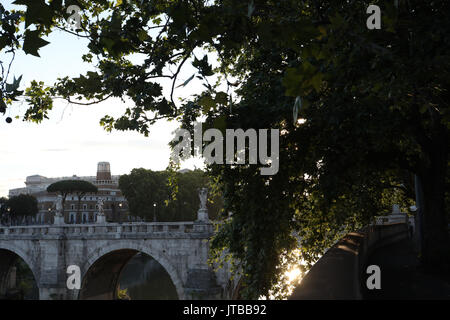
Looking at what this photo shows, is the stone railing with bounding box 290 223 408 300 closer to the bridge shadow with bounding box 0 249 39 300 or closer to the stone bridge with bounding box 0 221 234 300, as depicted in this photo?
the stone bridge with bounding box 0 221 234 300

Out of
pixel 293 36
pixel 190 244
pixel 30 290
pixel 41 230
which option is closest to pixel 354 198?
pixel 293 36

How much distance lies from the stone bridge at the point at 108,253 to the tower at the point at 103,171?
2762 inches

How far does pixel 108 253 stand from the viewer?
2614 centimetres

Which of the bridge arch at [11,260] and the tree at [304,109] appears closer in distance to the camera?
the tree at [304,109]

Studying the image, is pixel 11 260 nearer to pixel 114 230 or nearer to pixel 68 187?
pixel 114 230

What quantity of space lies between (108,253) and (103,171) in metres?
77.1

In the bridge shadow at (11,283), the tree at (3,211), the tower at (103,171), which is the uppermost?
the tower at (103,171)

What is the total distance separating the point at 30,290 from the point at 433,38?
43.2m

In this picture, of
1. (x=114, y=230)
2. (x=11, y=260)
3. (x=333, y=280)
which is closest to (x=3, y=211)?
(x=11, y=260)

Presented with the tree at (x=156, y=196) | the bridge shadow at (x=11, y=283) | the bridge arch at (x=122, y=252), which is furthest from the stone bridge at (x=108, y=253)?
the tree at (x=156, y=196)

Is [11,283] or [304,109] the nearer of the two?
[304,109]

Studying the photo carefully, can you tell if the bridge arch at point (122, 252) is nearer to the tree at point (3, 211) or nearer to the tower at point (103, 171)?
the tree at point (3, 211)

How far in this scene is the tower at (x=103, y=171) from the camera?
3888 inches
